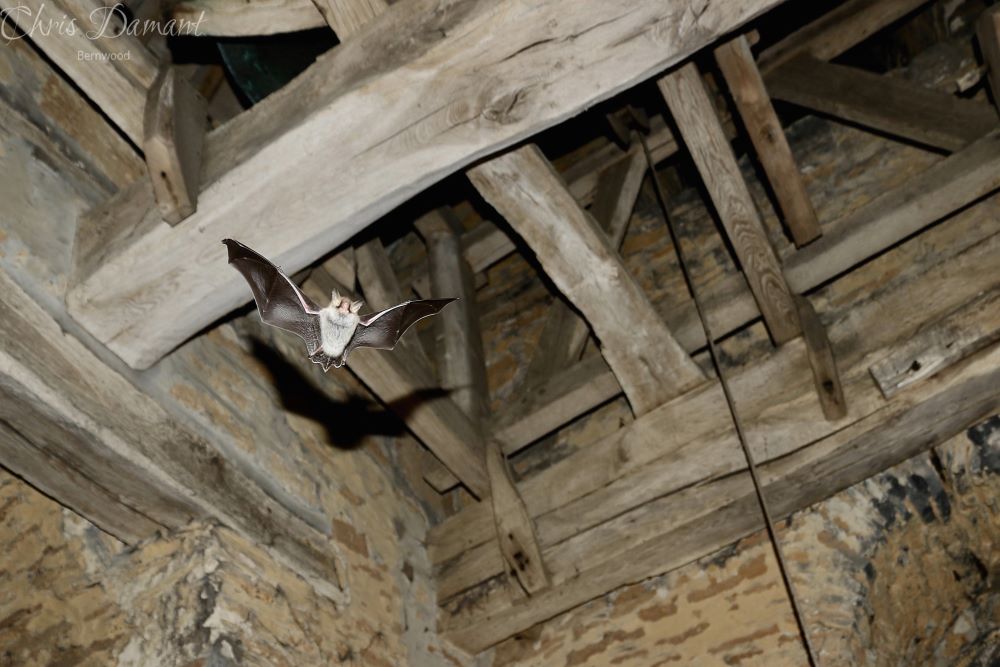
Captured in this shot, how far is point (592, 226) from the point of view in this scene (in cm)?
270

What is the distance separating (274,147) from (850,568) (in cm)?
210

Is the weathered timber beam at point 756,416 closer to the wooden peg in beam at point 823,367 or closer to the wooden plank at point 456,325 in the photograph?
the wooden peg in beam at point 823,367

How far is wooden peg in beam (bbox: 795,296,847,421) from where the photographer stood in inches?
105

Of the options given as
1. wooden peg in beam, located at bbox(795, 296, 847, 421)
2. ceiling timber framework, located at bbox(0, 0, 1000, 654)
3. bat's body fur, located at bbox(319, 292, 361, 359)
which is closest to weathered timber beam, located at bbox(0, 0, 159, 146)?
ceiling timber framework, located at bbox(0, 0, 1000, 654)

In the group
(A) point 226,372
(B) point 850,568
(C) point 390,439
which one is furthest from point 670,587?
(A) point 226,372

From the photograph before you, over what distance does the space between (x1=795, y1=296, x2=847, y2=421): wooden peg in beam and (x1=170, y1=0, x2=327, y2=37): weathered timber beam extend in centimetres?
178

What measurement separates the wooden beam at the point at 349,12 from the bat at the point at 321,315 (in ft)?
2.08

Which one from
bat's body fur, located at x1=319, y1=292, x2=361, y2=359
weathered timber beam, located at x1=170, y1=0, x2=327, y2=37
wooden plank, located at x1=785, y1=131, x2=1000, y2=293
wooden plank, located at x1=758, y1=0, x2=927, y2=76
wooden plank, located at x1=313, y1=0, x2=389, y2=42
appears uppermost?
wooden plank, located at x1=758, y1=0, x2=927, y2=76

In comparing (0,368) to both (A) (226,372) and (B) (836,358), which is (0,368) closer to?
(A) (226,372)

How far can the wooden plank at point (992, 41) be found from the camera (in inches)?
109

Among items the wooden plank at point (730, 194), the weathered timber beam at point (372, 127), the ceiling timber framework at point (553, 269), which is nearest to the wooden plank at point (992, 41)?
the ceiling timber framework at point (553, 269)

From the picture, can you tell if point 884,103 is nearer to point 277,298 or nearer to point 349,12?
point 349,12

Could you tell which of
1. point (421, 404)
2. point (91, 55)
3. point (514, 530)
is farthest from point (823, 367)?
point (91, 55)

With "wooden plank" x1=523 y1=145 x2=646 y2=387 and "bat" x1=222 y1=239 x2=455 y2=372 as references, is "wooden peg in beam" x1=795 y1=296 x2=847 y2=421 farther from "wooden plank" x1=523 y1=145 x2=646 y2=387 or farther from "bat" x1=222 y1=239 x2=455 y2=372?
"bat" x1=222 y1=239 x2=455 y2=372
